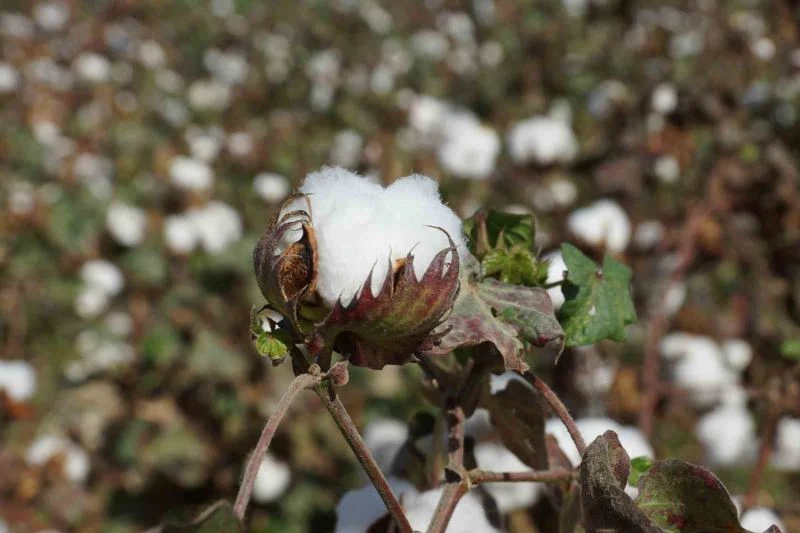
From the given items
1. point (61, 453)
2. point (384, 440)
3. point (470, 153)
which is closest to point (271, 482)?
point (61, 453)

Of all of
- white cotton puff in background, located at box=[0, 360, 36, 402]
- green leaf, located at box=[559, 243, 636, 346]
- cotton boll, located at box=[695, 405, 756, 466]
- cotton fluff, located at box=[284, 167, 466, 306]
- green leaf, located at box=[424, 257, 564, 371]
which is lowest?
cotton boll, located at box=[695, 405, 756, 466]

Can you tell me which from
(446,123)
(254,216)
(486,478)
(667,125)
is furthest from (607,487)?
(446,123)

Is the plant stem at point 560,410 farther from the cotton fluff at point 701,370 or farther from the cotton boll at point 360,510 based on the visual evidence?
the cotton fluff at point 701,370

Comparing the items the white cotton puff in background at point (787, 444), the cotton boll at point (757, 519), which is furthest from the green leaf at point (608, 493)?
the white cotton puff in background at point (787, 444)

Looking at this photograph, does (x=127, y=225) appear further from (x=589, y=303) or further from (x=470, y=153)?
(x=589, y=303)

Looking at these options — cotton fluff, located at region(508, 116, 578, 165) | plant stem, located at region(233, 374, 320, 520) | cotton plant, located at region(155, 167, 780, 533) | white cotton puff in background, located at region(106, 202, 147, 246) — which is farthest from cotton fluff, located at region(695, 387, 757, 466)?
white cotton puff in background, located at region(106, 202, 147, 246)

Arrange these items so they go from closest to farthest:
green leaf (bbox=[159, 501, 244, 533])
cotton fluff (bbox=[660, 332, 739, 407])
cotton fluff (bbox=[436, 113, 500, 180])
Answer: green leaf (bbox=[159, 501, 244, 533]) < cotton fluff (bbox=[660, 332, 739, 407]) < cotton fluff (bbox=[436, 113, 500, 180])

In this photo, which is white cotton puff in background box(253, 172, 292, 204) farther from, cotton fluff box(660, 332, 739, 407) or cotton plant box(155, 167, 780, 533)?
cotton plant box(155, 167, 780, 533)
